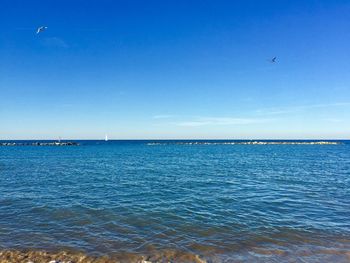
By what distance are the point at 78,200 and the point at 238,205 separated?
1086cm

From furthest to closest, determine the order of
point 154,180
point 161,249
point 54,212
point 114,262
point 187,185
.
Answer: point 154,180 → point 187,185 → point 54,212 → point 161,249 → point 114,262

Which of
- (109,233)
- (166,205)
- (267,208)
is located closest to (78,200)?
(166,205)

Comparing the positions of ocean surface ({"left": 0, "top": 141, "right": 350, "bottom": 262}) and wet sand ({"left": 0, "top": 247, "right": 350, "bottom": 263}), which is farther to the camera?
ocean surface ({"left": 0, "top": 141, "right": 350, "bottom": 262})

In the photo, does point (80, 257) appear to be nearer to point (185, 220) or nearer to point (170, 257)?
point (170, 257)

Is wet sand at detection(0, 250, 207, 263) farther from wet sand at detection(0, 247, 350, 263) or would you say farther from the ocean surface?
the ocean surface

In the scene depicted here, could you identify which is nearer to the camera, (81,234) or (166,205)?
(81,234)

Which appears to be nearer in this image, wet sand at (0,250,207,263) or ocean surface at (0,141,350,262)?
wet sand at (0,250,207,263)

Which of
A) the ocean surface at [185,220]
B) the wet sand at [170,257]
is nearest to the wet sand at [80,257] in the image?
the wet sand at [170,257]

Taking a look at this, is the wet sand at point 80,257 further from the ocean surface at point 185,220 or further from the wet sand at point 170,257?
the ocean surface at point 185,220

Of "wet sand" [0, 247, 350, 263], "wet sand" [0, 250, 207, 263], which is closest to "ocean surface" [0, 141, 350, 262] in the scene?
"wet sand" [0, 247, 350, 263]

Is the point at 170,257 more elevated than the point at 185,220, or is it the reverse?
the point at 185,220

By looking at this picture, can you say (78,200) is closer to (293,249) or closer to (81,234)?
(81,234)

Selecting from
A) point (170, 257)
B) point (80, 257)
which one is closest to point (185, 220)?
point (170, 257)

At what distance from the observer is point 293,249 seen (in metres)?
11.5
